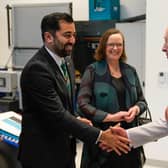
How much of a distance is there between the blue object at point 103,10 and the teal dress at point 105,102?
2.49 meters

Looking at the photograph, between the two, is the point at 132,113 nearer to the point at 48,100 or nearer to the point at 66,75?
the point at 66,75

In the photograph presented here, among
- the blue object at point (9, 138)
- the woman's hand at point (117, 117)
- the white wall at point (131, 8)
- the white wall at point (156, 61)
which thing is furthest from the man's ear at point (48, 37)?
the white wall at point (131, 8)

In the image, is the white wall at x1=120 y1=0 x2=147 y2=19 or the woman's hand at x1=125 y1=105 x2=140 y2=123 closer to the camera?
the woman's hand at x1=125 y1=105 x2=140 y2=123

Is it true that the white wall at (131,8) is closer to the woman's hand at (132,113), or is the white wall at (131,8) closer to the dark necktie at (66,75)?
the woman's hand at (132,113)

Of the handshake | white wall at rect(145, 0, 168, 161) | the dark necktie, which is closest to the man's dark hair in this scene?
the dark necktie

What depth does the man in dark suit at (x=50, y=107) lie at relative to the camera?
1888mm

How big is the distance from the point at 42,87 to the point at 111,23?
3273 millimetres

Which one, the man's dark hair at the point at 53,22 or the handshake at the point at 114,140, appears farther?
the handshake at the point at 114,140

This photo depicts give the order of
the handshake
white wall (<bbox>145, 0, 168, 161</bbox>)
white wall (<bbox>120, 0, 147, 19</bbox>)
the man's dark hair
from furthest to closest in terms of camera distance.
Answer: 1. white wall (<bbox>120, 0, 147, 19</bbox>)
2. white wall (<bbox>145, 0, 168, 161</bbox>)
3. the handshake
4. the man's dark hair

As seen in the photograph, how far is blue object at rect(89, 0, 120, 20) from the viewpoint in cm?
500

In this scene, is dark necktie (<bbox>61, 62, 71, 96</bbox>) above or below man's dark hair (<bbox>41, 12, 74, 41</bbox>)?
below

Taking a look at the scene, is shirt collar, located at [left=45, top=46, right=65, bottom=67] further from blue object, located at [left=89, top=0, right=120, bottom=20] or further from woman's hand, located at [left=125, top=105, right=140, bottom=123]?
blue object, located at [left=89, top=0, right=120, bottom=20]

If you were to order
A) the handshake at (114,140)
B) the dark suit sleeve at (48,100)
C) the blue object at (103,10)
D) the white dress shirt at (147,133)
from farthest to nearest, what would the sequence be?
1. the blue object at (103,10)
2. the white dress shirt at (147,133)
3. the handshake at (114,140)
4. the dark suit sleeve at (48,100)

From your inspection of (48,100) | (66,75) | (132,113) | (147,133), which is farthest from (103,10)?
(48,100)
